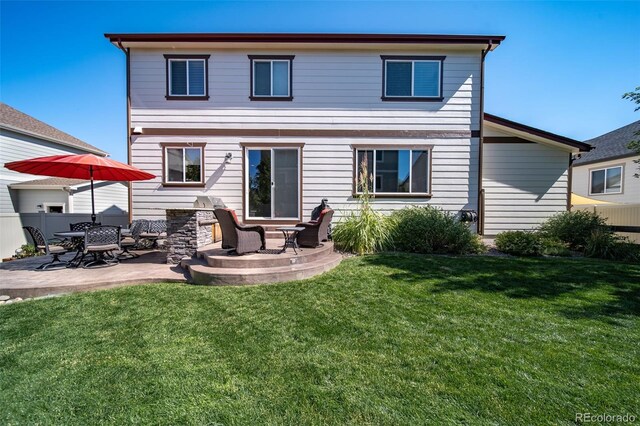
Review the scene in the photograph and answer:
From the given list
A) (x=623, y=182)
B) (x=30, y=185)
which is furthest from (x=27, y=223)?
(x=623, y=182)

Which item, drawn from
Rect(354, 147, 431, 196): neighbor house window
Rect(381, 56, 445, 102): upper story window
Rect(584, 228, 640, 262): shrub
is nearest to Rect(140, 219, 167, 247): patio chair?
Rect(354, 147, 431, 196): neighbor house window

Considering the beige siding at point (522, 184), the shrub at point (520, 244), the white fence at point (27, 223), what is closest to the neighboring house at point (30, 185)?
the white fence at point (27, 223)

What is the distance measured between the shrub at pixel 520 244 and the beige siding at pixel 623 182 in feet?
36.8

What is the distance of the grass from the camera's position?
1.97 metres

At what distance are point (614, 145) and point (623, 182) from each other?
282 centimetres

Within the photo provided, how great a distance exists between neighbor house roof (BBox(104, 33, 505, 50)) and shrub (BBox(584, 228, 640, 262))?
21.0 feet

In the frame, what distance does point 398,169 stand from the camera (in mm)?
8945

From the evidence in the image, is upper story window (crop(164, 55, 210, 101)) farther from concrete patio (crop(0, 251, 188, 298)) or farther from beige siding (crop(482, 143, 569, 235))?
beige siding (crop(482, 143, 569, 235))

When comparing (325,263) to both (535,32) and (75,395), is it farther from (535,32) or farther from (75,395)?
(535,32)

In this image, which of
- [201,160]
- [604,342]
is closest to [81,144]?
[201,160]

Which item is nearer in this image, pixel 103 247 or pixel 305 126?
pixel 103 247

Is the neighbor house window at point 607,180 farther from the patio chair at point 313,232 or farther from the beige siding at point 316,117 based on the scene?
the patio chair at point 313,232

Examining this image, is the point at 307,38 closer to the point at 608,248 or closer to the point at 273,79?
the point at 273,79

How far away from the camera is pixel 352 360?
2.56 metres
